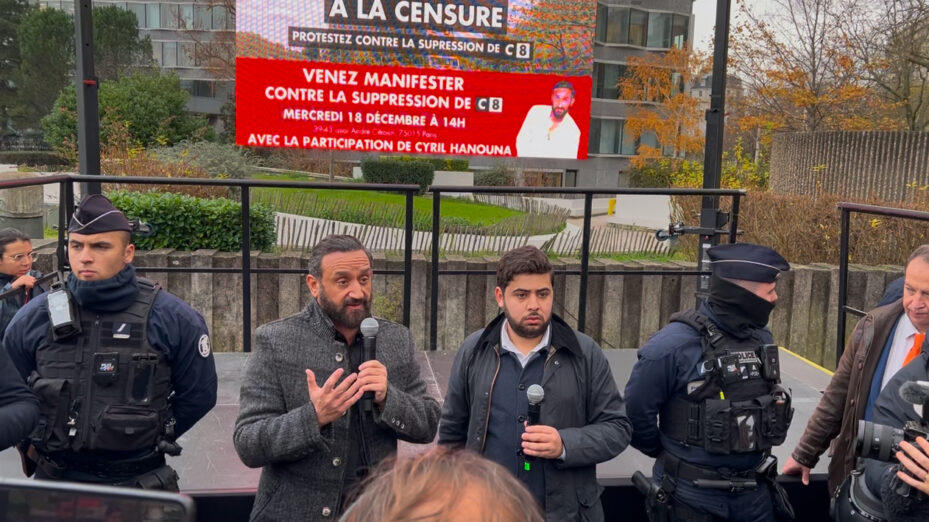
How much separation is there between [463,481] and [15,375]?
224cm

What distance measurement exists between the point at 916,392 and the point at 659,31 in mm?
24006

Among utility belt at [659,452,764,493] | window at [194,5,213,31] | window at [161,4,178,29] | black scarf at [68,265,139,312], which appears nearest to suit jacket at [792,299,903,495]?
utility belt at [659,452,764,493]

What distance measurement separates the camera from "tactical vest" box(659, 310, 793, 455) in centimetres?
302

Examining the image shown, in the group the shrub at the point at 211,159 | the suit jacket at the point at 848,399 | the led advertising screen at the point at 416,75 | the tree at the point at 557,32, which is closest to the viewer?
the suit jacket at the point at 848,399

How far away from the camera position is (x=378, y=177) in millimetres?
12078

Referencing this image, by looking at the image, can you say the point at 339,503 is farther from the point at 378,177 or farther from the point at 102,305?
the point at 378,177

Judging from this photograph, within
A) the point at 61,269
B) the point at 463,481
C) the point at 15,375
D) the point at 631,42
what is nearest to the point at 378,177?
the point at 61,269

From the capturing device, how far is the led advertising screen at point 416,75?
274 inches

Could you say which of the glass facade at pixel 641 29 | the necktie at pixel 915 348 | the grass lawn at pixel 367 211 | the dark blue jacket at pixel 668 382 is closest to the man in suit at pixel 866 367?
the necktie at pixel 915 348

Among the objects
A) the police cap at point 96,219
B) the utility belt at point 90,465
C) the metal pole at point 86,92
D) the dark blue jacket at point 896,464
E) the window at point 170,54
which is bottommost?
the utility belt at point 90,465

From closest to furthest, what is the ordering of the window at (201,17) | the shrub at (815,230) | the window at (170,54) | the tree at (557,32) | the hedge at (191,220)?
the tree at (557,32) < the hedge at (191,220) < the shrub at (815,230) < the window at (201,17) < the window at (170,54)

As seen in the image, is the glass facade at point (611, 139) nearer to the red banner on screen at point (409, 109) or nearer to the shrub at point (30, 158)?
the red banner on screen at point (409, 109)

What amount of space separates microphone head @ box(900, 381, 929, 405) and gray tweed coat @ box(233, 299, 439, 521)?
154 centimetres

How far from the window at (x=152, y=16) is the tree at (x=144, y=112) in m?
14.2
